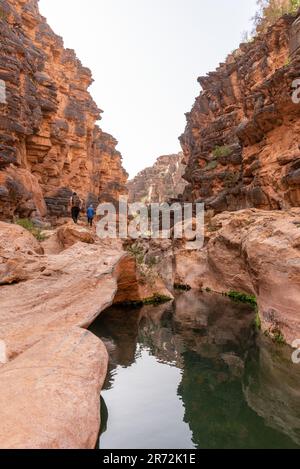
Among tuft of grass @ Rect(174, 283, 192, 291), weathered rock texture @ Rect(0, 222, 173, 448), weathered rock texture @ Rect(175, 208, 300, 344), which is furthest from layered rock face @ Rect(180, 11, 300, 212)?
weathered rock texture @ Rect(0, 222, 173, 448)

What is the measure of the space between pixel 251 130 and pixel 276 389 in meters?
17.9

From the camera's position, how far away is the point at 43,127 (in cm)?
2575

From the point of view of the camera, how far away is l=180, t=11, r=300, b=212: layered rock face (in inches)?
734

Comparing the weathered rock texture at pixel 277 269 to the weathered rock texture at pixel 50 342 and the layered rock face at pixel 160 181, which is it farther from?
the layered rock face at pixel 160 181

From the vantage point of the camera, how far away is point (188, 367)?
8.56m

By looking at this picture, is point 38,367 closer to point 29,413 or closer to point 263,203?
point 29,413

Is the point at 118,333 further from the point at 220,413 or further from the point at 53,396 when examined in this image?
the point at 53,396

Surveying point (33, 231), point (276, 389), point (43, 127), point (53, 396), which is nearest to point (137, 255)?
point (33, 231)

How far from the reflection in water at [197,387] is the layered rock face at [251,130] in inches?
383

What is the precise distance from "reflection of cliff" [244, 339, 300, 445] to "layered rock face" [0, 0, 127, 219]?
14.2 metres

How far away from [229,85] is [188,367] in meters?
34.6

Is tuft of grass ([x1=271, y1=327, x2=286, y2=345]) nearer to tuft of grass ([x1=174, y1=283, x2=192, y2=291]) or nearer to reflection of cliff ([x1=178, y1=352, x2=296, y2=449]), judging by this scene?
reflection of cliff ([x1=178, y1=352, x2=296, y2=449])
